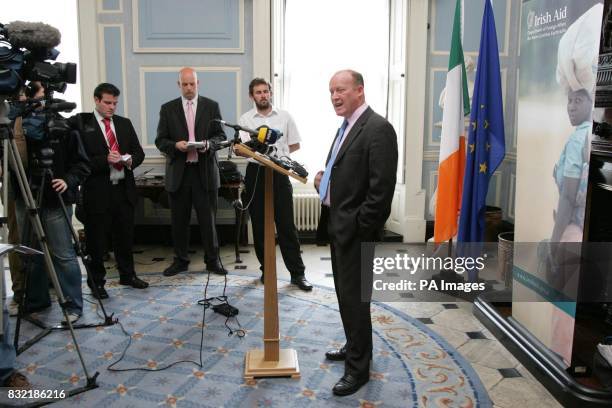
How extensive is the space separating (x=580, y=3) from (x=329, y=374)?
218cm

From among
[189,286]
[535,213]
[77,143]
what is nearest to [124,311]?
[189,286]

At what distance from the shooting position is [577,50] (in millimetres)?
2570

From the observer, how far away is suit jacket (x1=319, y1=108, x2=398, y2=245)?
8.18ft

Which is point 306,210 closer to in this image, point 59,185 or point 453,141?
point 453,141

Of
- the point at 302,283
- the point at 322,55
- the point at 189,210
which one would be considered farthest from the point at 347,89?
the point at 322,55

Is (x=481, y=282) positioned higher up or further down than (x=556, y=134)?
further down

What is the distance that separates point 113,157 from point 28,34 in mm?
1557

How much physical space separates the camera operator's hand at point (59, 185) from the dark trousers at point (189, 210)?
1293 millimetres

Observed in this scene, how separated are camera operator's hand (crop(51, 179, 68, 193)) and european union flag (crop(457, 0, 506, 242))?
267 centimetres

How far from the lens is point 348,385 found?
8.74 ft

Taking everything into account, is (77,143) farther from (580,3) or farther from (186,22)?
(580,3)

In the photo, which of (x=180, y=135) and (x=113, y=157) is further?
(x=180, y=135)

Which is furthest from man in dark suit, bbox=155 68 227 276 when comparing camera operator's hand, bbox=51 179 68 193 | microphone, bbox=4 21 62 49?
microphone, bbox=4 21 62 49

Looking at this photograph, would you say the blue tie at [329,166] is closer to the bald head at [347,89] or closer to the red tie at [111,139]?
the bald head at [347,89]
